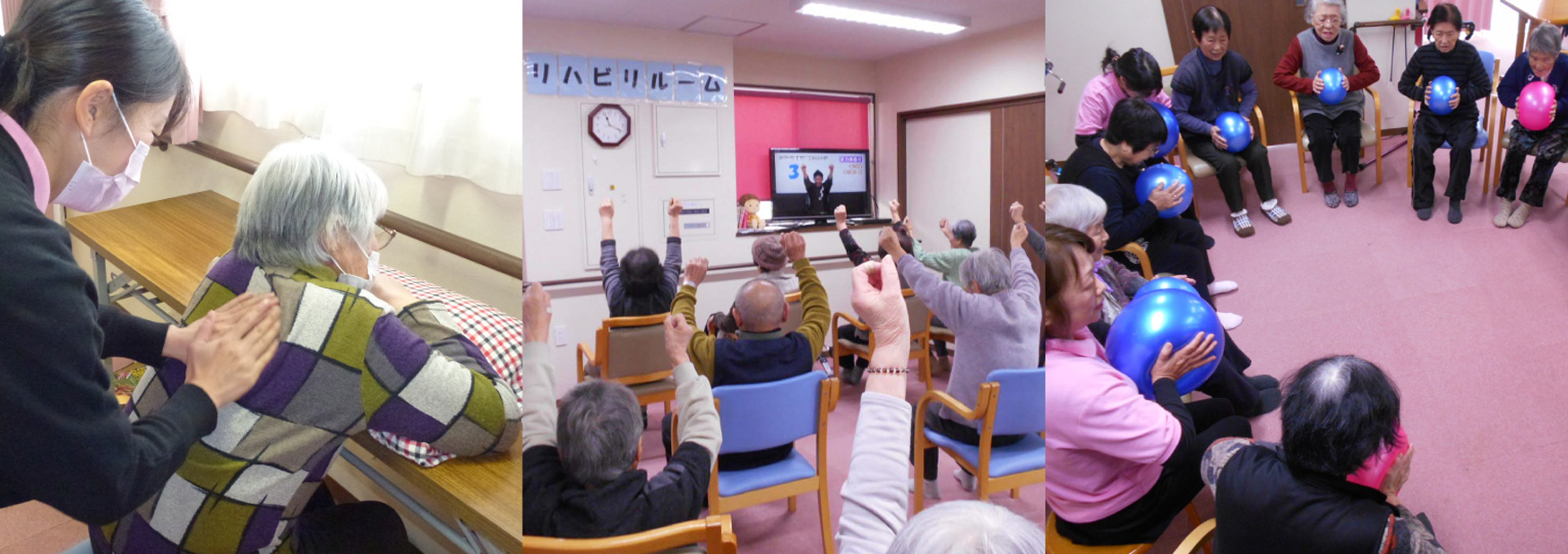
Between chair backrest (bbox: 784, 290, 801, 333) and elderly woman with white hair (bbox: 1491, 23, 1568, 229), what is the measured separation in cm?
105

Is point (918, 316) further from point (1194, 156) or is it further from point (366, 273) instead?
point (366, 273)

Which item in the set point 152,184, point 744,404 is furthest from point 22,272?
point 744,404

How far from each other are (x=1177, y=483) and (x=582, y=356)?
2.74ft

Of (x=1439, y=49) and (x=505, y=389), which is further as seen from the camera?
(x=1439, y=49)

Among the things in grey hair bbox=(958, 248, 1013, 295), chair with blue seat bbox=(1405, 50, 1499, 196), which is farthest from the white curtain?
chair with blue seat bbox=(1405, 50, 1499, 196)

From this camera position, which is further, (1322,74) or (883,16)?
(1322,74)

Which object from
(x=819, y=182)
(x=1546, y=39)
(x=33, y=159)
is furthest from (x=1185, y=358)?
(x=33, y=159)

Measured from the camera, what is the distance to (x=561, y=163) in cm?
67

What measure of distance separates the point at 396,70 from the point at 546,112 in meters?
0.26

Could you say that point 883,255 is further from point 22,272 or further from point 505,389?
A: point 22,272

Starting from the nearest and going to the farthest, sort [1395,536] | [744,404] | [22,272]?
[22,272] < [744,404] < [1395,536]

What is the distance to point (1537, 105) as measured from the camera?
100cm

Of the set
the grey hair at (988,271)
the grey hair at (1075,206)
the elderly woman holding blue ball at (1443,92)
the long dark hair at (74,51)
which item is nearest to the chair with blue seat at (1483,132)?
the elderly woman holding blue ball at (1443,92)

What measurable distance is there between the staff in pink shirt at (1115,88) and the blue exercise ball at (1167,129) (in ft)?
0.04
